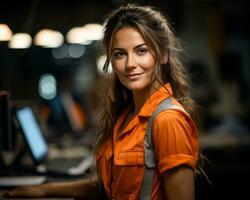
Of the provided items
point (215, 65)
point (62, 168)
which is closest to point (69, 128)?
point (62, 168)

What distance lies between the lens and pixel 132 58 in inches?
84.7

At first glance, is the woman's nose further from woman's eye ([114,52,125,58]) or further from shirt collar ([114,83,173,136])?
shirt collar ([114,83,173,136])

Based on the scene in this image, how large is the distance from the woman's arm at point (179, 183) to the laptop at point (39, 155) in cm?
151

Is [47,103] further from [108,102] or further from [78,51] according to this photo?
[78,51]

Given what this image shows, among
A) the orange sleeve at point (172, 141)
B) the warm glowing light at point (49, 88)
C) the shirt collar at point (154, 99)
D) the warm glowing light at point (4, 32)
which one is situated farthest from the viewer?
the warm glowing light at point (49, 88)

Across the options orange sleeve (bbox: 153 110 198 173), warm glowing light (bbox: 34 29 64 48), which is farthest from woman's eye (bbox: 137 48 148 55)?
warm glowing light (bbox: 34 29 64 48)

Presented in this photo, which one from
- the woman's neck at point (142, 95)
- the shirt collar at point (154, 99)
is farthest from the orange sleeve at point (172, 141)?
the woman's neck at point (142, 95)

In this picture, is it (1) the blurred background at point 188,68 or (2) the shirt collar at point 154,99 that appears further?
(1) the blurred background at point 188,68

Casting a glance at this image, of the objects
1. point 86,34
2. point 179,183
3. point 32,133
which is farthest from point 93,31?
point 179,183

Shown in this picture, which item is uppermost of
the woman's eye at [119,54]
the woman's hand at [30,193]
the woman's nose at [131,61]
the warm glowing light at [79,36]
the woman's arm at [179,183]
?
the woman's eye at [119,54]

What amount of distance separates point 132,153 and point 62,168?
1753 mm

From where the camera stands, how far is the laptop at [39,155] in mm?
3383

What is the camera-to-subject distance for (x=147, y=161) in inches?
80.4

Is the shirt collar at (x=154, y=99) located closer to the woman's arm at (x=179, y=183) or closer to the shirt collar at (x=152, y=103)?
the shirt collar at (x=152, y=103)
